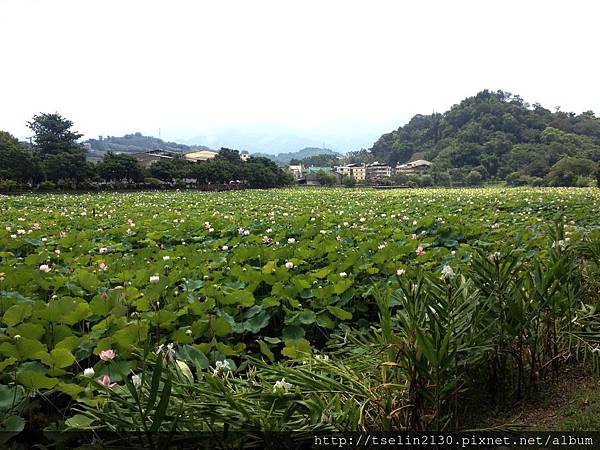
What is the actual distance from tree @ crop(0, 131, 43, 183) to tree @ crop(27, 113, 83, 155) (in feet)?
51.9

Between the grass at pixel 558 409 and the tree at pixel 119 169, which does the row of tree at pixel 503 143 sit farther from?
the grass at pixel 558 409

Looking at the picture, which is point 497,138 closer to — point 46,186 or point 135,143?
point 46,186

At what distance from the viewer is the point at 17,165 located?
26766 millimetres

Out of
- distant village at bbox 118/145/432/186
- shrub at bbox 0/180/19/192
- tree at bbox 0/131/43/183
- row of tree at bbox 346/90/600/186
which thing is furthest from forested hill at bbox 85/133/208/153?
shrub at bbox 0/180/19/192

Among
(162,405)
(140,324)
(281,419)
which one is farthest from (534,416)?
(140,324)

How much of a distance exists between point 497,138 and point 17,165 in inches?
2542

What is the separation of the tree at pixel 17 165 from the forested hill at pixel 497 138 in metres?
52.6

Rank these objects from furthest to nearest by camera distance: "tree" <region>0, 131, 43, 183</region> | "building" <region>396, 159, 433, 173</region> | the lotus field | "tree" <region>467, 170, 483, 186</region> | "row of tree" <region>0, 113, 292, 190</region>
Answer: "building" <region>396, 159, 433, 173</region>, "tree" <region>467, 170, 483, 186</region>, "row of tree" <region>0, 113, 292, 190</region>, "tree" <region>0, 131, 43, 183</region>, the lotus field

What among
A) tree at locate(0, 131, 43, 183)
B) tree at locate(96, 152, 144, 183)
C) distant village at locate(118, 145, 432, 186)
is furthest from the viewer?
distant village at locate(118, 145, 432, 186)

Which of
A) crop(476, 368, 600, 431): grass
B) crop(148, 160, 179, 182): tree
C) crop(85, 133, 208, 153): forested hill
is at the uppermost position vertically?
crop(85, 133, 208, 153): forested hill

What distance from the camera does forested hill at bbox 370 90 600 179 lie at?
Answer: 56.2m

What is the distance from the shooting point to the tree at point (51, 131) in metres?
42.9

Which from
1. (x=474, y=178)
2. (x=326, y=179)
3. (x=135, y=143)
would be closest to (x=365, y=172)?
(x=326, y=179)

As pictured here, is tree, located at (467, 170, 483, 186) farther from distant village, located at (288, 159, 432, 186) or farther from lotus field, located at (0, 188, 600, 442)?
lotus field, located at (0, 188, 600, 442)
